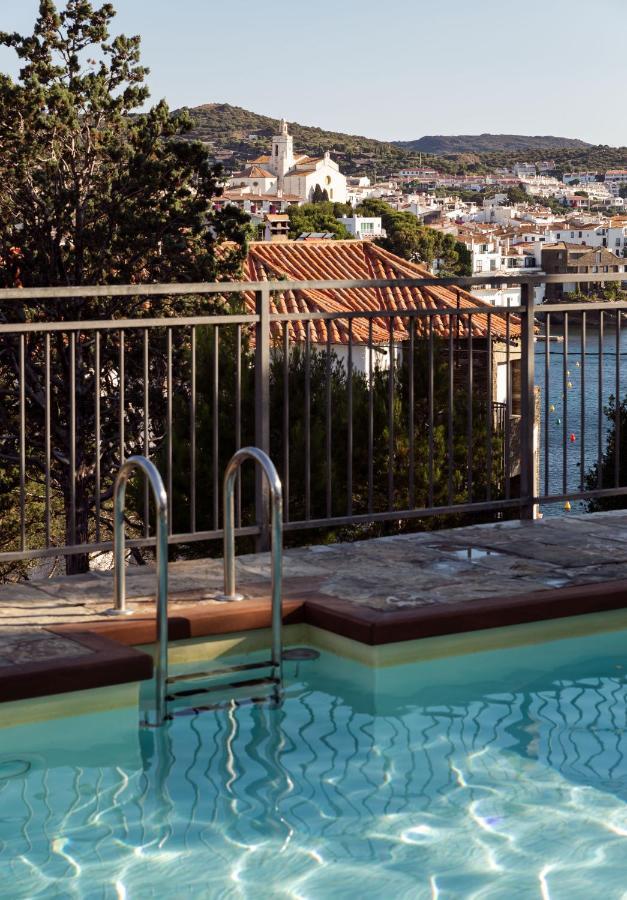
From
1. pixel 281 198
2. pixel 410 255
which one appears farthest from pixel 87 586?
pixel 281 198

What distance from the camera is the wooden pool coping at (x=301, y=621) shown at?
13.1ft

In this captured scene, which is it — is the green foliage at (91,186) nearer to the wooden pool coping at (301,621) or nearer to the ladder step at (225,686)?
the wooden pool coping at (301,621)

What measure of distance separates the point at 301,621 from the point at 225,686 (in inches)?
26.0

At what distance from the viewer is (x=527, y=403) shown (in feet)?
20.4

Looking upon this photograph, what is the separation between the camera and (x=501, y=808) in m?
3.55

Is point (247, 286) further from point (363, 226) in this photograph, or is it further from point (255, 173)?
point (255, 173)

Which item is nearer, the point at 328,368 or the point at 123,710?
the point at 123,710

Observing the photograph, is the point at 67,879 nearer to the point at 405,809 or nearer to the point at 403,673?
the point at 405,809

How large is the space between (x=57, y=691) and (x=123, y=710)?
0.71 ft

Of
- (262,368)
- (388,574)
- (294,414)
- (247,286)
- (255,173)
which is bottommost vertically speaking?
(388,574)

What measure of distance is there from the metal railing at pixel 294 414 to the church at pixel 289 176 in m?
161

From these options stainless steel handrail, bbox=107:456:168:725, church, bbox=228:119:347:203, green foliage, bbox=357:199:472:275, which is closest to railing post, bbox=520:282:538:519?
stainless steel handrail, bbox=107:456:168:725

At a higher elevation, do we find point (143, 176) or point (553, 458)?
point (143, 176)

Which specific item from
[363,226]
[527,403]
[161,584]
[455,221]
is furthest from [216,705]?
[455,221]
